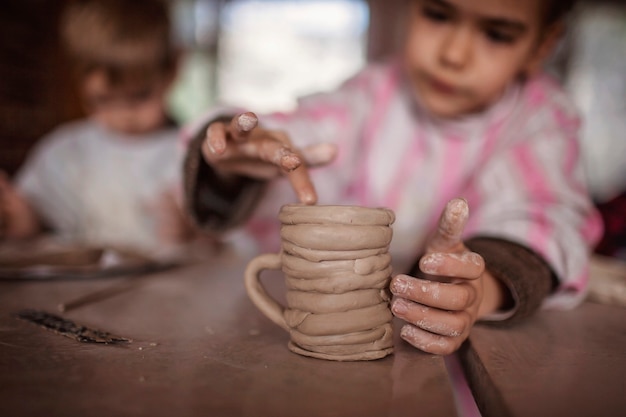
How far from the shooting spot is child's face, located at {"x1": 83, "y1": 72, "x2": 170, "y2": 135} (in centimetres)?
193

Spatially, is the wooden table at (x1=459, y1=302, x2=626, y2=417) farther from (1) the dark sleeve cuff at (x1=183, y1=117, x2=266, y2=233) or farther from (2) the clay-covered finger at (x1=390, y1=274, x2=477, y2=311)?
(1) the dark sleeve cuff at (x1=183, y1=117, x2=266, y2=233)

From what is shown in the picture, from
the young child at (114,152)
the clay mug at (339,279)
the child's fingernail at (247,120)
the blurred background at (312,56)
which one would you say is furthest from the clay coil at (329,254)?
the blurred background at (312,56)

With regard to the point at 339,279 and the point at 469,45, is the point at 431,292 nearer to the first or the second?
the point at 339,279

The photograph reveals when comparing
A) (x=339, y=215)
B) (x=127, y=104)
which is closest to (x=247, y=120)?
(x=339, y=215)

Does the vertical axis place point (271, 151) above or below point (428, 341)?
above

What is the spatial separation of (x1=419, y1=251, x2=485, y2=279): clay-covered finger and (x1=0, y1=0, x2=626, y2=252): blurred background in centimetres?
322

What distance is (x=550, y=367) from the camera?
2.24ft

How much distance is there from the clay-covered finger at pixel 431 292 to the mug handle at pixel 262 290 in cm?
15

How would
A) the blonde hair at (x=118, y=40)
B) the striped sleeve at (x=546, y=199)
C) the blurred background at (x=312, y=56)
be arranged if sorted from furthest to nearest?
the blurred background at (x=312, y=56), the blonde hair at (x=118, y=40), the striped sleeve at (x=546, y=199)

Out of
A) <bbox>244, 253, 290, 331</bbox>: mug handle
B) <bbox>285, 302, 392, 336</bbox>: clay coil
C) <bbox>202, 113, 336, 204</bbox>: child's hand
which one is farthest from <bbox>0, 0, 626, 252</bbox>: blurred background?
<bbox>285, 302, 392, 336</bbox>: clay coil

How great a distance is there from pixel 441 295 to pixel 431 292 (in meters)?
0.01

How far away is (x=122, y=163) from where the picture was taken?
7.50ft

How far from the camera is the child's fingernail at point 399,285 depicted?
0.67 m

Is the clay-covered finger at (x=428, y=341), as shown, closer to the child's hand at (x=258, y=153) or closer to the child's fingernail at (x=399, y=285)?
the child's fingernail at (x=399, y=285)
